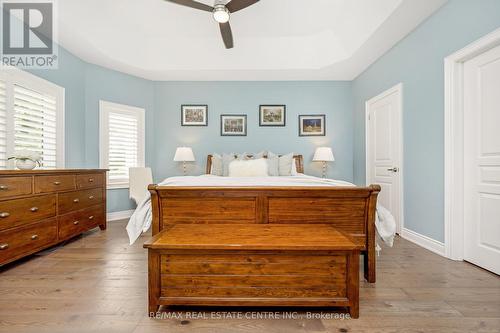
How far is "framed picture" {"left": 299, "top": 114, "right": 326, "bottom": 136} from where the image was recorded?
16.3 feet

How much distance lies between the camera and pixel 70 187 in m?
3.11

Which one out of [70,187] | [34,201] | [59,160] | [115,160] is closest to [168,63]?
[115,160]

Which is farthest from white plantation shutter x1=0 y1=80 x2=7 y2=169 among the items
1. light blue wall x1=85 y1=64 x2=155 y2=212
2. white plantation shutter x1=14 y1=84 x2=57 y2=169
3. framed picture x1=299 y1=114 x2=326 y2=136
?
framed picture x1=299 y1=114 x2=326 y2=136

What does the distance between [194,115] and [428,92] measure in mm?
3743

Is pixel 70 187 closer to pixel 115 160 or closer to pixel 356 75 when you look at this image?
pixel 115 160

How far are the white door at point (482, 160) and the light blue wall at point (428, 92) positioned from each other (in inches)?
8.8

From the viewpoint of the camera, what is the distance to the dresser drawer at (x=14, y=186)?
89.2 inches

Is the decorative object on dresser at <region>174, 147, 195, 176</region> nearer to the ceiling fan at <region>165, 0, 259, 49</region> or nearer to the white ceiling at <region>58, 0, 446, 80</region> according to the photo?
the white ceiling at <region>58, 0, 446, 80</region>

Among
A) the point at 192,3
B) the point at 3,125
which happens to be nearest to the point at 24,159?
the point at 3,125

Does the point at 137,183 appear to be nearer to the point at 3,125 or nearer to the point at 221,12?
the point at 3,125

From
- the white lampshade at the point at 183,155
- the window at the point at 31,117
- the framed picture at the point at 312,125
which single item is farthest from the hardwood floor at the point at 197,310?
the framed picture at the point at 312,125

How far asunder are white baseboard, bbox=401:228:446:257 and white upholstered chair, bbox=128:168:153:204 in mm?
3897

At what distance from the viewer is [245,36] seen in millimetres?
4141

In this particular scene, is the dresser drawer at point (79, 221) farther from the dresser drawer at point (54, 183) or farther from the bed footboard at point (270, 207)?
the bed footboard at point (270, 207)
